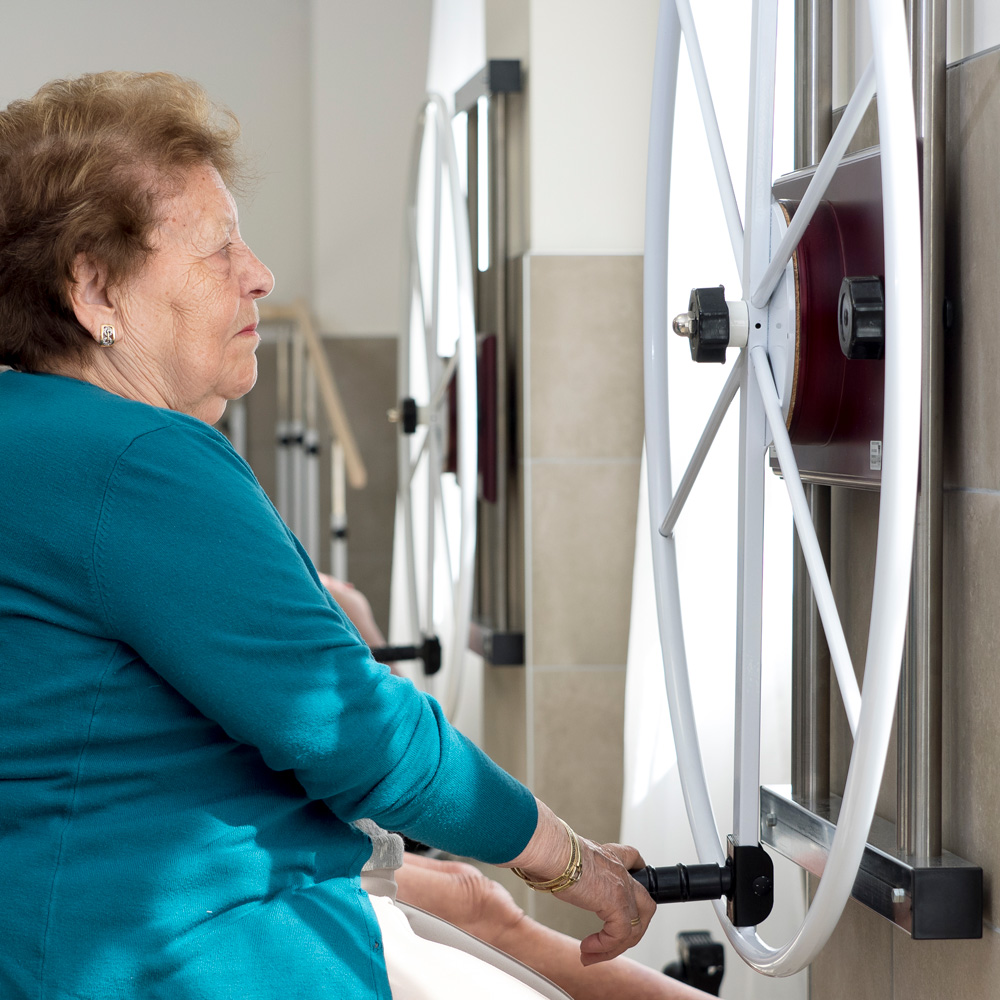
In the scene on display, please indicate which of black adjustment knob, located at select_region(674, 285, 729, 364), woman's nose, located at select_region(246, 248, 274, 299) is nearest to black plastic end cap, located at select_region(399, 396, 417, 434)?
woman's nose, located at select_region(246, 248, 274, 299)

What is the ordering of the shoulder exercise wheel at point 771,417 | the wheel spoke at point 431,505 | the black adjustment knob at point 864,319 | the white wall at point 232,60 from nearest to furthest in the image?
the shoulder exercise wheel at point 771,417, the black adjustment knob at point 864,319, the wheel spoke at point 431,505, the white wall at point 232,60

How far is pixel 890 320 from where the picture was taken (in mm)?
701

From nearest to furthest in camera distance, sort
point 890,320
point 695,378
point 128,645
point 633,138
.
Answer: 1. point 890,320
2. point 128,645
3. point 695,378
4. point 633,138

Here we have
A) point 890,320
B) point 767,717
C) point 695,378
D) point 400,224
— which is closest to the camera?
point 890,320

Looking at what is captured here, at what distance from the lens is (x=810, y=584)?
1.04 m

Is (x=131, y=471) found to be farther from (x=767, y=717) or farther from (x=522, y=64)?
(x=522, y=64)

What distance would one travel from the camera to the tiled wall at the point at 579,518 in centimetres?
204

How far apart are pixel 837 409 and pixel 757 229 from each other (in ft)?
0.48

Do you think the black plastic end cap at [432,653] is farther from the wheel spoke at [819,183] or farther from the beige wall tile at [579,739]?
the wheel spoke at [819,183]

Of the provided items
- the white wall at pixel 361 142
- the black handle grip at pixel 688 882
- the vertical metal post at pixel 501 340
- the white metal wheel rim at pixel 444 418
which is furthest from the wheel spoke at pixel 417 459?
the white wall at pixel 361 142

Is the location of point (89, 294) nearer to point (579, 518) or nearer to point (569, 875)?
point (569, 875)

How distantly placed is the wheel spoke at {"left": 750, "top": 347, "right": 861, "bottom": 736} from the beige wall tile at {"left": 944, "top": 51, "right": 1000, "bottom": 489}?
4.7 inches

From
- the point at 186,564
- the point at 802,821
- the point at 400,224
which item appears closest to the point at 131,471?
the point at 186,564

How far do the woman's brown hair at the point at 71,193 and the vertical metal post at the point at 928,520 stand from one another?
0.53m
